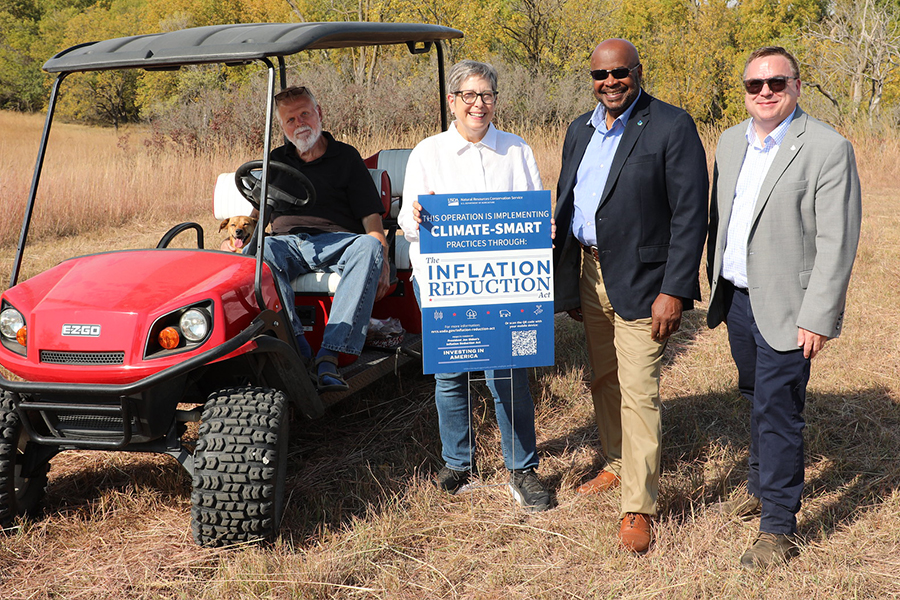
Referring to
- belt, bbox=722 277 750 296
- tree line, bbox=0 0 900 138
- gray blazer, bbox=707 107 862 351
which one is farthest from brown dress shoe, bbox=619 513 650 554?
tree line, bbox=0 0 900 138

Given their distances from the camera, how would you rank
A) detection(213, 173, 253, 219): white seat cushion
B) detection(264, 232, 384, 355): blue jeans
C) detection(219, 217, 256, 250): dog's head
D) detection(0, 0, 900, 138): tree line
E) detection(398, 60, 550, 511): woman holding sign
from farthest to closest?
detection(0, 0, 900, 138): tree line, detection(213, 173, 253, 219): white seat cushion, detection(219, 217, 256, 250): dog's head, detection(264, 232, 384, 355): blue jeans, detection(398, 60, 550, 511): woman holding sign

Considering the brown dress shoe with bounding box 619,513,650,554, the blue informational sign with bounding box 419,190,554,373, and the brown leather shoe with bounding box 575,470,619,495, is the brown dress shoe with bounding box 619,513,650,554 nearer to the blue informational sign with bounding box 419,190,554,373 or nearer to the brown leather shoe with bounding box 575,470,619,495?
the brown leather shoe with bounding box 575,470,619,495

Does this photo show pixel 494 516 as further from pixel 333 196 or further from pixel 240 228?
pixel 240 228

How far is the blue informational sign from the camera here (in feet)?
10.7

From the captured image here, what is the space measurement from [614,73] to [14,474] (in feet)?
9.62

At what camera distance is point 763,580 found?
9.21 ft

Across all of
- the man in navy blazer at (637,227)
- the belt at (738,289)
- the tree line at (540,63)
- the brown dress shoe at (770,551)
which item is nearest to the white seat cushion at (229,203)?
the man in navy blazer at (637,227)

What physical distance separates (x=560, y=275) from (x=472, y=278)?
0.44 m

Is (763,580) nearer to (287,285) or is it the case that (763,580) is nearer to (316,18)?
(287,285)

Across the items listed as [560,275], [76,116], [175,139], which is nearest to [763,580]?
[560,275]

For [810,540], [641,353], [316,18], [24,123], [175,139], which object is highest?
[316,18]

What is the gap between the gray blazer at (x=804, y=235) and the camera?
8.84ft

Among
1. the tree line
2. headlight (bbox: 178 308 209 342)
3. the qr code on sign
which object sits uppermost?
the tree line

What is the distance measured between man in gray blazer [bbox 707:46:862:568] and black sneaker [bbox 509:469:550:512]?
0.90m
